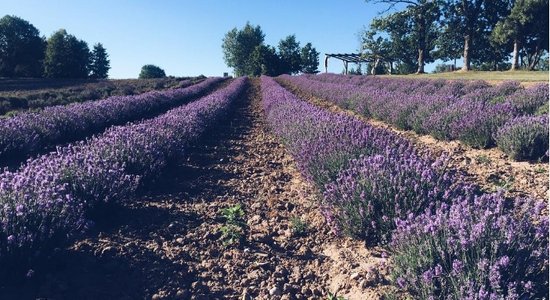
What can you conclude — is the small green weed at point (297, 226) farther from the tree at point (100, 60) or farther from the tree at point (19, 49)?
the tree at point (100, 60)

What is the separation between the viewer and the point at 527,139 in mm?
5582

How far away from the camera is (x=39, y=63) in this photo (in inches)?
2429

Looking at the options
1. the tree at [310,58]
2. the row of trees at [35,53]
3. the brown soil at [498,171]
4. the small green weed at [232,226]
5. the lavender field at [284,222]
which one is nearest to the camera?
the lavender field at [284,222]

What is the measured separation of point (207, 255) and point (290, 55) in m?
78.0

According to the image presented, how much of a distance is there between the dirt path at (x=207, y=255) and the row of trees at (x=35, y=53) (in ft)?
205

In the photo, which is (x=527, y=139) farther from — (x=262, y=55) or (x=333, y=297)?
(x=262, y=55)

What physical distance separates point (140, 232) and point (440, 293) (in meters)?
2.53

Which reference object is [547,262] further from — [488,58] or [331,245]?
[488,58]

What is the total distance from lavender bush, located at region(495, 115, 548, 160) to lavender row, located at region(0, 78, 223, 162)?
274 inches

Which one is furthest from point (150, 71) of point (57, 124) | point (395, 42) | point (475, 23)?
point (57, 124)

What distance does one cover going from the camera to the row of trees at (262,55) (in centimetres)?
6700

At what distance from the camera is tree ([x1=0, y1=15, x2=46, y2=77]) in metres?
59.3

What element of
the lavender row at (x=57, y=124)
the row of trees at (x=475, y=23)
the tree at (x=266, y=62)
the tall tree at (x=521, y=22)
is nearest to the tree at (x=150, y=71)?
the tree at (x=266, y=62)

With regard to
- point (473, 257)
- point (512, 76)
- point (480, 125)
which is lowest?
point (473, 257)
